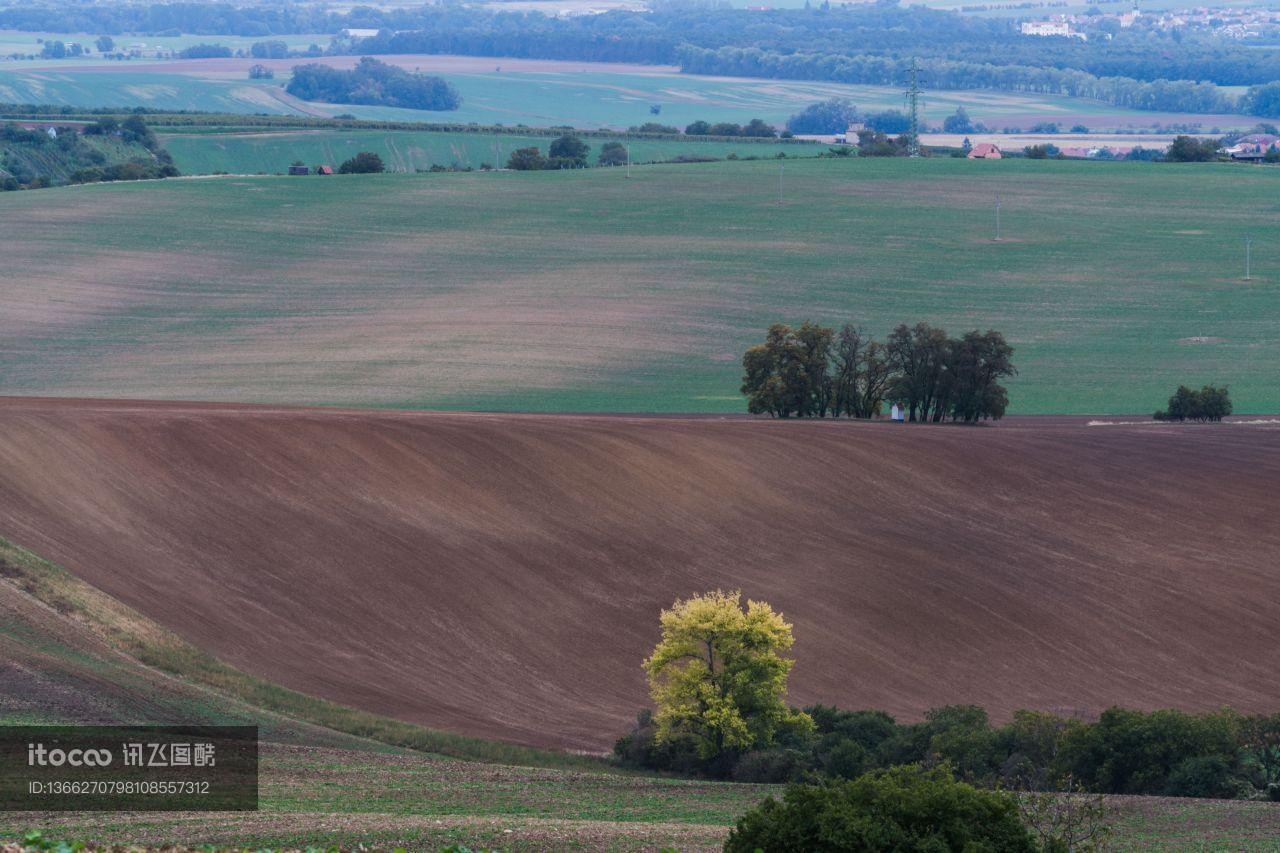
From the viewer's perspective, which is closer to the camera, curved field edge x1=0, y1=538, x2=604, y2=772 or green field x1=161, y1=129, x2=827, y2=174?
curved field edge x1=0, y1=538, x2=604, y2=772

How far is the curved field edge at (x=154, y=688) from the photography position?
27.8 meters

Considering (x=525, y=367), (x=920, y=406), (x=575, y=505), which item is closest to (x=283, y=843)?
(x=575, y=505)

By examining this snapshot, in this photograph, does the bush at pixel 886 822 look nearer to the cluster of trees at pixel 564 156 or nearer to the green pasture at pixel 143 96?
the cluster of trees at pixel 564 156

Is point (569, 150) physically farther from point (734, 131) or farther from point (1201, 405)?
point (1201, 405)

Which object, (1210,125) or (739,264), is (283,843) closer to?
(739,264)

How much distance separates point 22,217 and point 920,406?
62952 mm

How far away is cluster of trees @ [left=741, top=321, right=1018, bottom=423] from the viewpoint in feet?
191

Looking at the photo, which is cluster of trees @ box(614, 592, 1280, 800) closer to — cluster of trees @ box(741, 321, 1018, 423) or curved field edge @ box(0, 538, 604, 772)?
curved field edge @ box(0, 538, 604, 772)

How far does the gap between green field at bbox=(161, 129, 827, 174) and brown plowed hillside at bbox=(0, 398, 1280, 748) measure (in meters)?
86.2

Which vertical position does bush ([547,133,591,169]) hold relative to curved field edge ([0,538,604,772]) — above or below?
above

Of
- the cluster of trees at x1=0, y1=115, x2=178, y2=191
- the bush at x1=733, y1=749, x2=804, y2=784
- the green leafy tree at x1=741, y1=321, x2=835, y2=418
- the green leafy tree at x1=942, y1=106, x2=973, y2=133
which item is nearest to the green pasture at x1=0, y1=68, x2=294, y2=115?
the cluster of trees at x1=0, y1=115, x2=178, y2=191

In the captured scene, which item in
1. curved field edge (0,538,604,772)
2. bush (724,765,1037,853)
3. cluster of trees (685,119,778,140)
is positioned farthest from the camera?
cluster of trees (685,119,778,140)

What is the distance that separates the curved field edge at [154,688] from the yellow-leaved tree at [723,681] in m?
2.08

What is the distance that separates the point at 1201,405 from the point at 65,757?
4627cm
